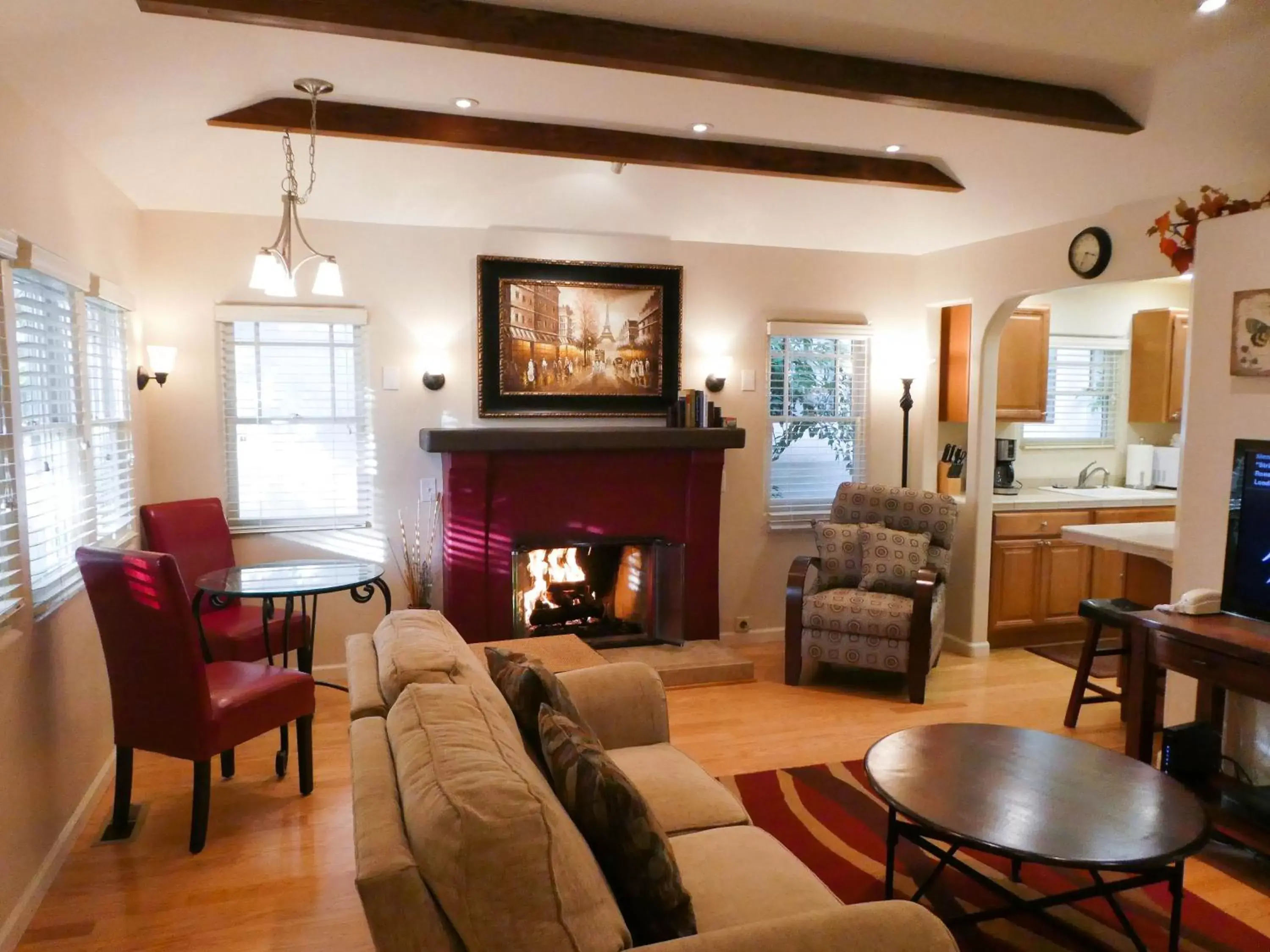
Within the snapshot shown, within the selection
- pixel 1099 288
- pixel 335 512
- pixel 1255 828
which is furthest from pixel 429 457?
pixel 1099 288

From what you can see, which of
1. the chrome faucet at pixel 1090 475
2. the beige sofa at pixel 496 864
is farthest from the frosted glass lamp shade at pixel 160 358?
the chrome faucet at pixel 1090 475

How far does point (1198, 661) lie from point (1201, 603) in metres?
0.26

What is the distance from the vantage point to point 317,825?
304cm

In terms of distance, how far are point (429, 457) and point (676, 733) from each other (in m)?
1.96

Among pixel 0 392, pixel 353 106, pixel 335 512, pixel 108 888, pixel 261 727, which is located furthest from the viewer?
pixel 335 512

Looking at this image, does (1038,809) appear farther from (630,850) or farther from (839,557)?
(839,557)

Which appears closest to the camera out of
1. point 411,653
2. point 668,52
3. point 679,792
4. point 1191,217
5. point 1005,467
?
point 411,653

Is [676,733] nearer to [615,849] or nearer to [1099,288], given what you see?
[615,849]

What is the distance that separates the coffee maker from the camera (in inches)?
223

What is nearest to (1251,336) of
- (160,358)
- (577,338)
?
(577,338)

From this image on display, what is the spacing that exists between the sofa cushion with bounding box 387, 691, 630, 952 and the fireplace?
3222mm

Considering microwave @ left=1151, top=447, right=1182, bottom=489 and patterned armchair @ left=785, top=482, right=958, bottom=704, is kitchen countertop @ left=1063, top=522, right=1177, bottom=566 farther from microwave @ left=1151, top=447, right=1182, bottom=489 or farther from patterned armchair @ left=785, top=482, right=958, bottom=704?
microwave @ left=1151, top=447, right=1182, bottom=489

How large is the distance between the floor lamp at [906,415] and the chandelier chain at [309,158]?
3.52 metres

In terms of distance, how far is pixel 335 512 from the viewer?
4504 millimetres
